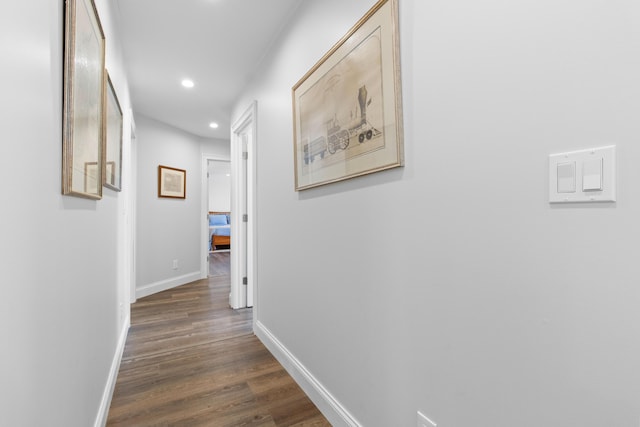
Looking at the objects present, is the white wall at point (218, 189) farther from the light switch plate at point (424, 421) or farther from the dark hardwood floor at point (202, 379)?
the light switch plate at point (424, 421)

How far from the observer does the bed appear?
874cm

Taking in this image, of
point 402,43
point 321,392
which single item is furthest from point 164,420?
point 402,43

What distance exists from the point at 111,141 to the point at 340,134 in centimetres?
138

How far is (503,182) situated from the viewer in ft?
2.52

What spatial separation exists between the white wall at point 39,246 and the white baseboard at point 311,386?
1.06 metres

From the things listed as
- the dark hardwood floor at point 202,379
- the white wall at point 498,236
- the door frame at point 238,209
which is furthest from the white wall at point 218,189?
the white wall at point 498,236

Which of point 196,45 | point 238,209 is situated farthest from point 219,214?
point 196,45

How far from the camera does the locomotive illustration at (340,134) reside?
1253 millimetres

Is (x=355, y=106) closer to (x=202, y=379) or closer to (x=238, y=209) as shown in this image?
(x=202, y=379)

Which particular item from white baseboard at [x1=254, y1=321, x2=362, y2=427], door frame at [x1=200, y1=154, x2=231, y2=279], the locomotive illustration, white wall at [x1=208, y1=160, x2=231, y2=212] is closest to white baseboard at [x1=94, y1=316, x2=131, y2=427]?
white baseboard at [x1=254, y1=321, x2=362, y2=427]

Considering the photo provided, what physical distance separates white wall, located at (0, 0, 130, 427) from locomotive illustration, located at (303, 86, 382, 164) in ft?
3.43

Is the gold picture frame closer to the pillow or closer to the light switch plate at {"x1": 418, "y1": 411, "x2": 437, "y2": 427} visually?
the light switch plate at {"x1": 418, "y1": 411, "x2": 437, "y2": 427}

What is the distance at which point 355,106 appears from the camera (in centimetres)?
132

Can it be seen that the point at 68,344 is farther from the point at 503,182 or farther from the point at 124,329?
the point at 124,329
